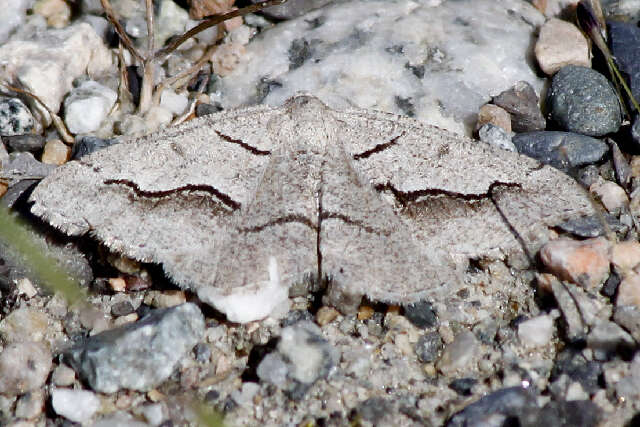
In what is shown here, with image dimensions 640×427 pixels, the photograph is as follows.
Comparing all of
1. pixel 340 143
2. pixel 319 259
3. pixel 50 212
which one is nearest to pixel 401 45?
pixel 340 143

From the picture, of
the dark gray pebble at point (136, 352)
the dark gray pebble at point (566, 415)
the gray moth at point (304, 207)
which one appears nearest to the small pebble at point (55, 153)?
the gray moth at point (304, 207)

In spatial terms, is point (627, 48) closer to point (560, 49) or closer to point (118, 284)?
point (560, 49)

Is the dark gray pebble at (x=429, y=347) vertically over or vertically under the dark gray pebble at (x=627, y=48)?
under

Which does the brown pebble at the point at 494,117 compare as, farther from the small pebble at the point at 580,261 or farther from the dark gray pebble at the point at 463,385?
the dark gray pebble at the point at 463,385

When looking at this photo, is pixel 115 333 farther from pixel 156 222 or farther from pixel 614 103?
pixel 614 103

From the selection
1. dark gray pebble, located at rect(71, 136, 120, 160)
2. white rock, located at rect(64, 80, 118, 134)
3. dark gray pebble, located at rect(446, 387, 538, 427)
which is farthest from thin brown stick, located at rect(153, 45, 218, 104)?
dark gray pebble, located at rect(446, 387, 538, 427)
